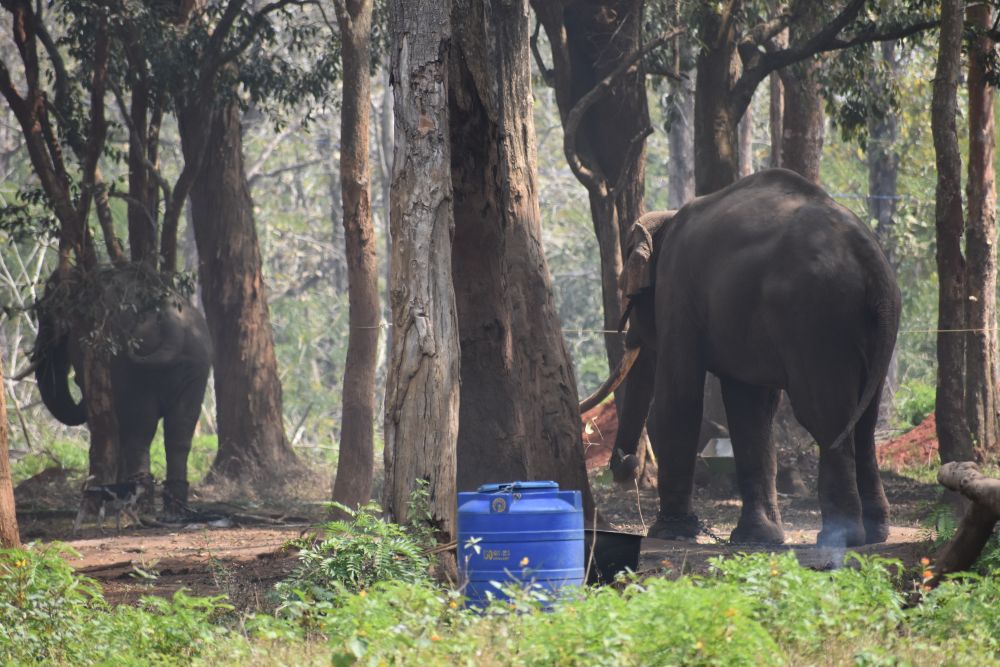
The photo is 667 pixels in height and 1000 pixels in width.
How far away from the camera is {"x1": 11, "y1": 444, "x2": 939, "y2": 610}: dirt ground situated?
924 centimetres

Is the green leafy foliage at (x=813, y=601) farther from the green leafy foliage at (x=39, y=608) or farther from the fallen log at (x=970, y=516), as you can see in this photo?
the green leafy foliage at (x=39, y=608)

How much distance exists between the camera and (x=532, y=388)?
36.2 feet

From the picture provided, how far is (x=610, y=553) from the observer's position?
26.9 ft

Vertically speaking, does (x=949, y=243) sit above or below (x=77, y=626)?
above

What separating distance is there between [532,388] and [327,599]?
4.06 m

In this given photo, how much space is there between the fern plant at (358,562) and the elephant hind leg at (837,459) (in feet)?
12.4

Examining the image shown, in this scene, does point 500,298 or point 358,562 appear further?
point 500,298

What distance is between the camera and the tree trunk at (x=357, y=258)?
1375 cm

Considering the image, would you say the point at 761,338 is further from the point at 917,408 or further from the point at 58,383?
the point at 917,408

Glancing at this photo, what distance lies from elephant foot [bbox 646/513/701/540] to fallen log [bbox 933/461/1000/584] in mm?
4035

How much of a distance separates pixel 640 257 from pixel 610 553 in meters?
4.71

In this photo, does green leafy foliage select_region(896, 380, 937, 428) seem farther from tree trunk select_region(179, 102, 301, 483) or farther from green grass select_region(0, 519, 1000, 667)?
green grass select_region(0, 519, 1000, 667)

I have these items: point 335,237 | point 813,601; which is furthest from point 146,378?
point 335,237

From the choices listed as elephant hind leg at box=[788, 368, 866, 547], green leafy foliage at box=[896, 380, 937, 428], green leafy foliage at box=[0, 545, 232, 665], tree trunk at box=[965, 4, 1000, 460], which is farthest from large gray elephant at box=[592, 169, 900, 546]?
green leafy foliage at box=[896, 380, 937, 428]
